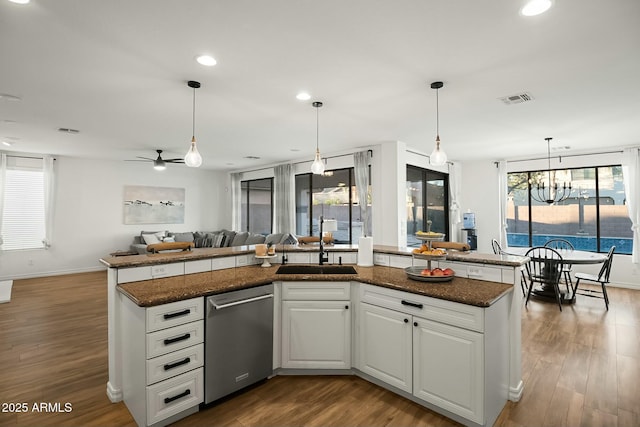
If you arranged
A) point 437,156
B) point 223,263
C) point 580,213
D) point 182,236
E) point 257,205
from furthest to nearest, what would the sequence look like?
1. point 257,205
2. point 182,236
3. point 580,213
4. point 437,156
5. point 223,263

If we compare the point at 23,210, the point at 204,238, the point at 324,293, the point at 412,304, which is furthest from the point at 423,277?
the point at 23,210

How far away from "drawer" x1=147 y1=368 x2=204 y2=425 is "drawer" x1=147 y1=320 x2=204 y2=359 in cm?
21

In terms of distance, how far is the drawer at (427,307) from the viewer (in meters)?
2.06

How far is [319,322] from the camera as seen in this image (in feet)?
9.00

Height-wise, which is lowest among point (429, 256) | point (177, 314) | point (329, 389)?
point (329, 389)

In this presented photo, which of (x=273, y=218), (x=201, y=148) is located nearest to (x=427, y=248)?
(x=201, y=148)

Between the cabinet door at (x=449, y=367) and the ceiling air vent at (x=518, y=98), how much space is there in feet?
8.93

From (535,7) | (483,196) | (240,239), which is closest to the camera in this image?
(535,7)

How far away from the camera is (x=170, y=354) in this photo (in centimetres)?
213

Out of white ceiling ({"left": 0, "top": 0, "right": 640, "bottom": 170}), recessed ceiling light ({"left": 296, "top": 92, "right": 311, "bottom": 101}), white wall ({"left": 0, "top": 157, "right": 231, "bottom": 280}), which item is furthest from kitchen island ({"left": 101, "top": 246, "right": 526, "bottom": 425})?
white wall ({"left": 0, "top": 157, "right": 231, "bottom": 280})

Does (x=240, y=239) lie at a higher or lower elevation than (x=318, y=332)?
higher

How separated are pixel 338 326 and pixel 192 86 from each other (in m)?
2.73

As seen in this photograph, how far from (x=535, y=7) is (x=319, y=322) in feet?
8.93

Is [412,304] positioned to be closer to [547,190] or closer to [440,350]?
[440,350]
